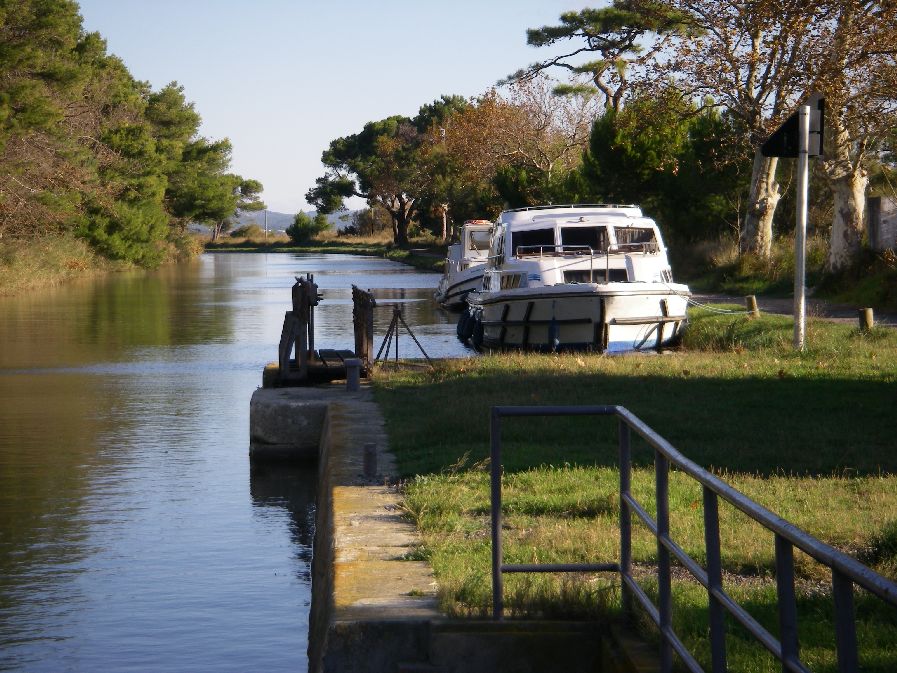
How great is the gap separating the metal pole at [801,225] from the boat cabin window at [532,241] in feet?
25.6

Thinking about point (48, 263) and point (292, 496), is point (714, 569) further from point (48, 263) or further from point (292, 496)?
point (48, 263)

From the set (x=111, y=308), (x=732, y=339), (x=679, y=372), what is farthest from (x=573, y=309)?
(x=111, y=308)

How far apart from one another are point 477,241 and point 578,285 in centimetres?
1664

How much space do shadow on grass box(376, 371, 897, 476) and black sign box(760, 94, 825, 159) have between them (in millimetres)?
3566

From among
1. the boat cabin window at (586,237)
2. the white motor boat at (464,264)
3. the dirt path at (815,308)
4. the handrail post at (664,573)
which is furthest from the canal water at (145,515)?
the white motor boat at (464,264)

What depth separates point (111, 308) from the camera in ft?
133

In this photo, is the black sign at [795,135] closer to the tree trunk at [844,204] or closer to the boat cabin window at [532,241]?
the boat cabin window at [532,241]

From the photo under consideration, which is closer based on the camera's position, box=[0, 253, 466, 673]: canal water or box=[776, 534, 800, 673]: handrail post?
box=[776, 534, 800, 673]: handrail post

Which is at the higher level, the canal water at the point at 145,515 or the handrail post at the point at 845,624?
the handrail post at the point at 845,624

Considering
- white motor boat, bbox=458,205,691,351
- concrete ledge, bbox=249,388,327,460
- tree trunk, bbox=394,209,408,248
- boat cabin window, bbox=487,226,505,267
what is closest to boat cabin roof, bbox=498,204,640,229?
white motor boat, bbox=458,205,691,351

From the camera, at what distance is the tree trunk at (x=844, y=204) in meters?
27.8

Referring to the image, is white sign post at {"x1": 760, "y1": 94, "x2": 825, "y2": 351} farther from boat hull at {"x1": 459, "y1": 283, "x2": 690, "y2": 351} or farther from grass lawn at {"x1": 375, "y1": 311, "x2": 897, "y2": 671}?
boat hull at {"x1": 459, "y1": 283, "x2": 690, "y2": 351}

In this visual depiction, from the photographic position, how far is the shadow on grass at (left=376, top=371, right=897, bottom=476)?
10078 mm

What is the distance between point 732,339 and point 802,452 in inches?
416
